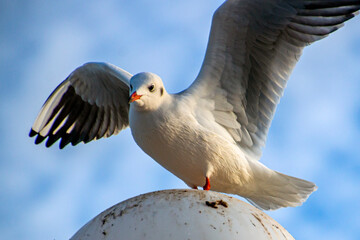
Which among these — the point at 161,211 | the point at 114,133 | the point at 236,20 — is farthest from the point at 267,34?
the point at 161,211

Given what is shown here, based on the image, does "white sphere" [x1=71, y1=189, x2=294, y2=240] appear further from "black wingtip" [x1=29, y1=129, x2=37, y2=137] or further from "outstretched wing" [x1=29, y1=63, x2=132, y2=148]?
"black wingtip" [x1=29, y1=129, x2=37, y2=137]

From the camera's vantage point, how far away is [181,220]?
3107mm

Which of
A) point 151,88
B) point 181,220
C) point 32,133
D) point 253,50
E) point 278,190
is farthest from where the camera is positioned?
point 32,133

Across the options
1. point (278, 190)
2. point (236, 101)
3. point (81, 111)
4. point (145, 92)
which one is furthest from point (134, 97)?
point (81, 111)

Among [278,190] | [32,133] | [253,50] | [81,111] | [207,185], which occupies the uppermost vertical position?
[253,50]

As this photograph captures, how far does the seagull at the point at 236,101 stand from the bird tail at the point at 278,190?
0.01 meters

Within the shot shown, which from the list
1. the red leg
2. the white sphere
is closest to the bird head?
the red leg

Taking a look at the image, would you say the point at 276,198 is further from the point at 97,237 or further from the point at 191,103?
the point at 97,237

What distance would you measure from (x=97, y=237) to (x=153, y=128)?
7.41 feet

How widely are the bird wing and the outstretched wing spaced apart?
1478 millimetres

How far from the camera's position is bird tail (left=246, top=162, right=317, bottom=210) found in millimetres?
5992

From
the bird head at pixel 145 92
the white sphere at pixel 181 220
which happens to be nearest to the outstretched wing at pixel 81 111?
the bird head at pixel 145 92

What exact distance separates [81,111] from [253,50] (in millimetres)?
2567

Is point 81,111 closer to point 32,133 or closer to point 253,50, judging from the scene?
point 32,133
